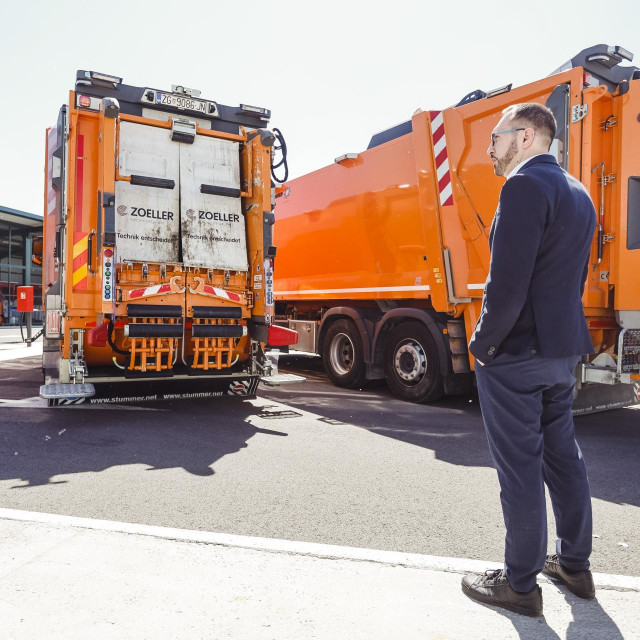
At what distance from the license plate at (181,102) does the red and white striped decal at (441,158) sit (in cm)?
262

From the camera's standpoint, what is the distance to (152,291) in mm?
6348

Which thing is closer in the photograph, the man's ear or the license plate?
the man's ear

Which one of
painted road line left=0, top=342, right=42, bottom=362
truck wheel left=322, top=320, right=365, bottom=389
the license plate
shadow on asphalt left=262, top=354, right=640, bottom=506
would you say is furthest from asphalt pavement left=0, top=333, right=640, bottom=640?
painted road line left=0, top=342, right=42, bottom=362

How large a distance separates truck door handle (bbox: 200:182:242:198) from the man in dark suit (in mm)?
4888

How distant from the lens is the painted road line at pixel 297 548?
2.60m

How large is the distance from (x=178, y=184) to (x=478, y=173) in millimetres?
3275

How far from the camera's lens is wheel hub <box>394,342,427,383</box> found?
7.15m

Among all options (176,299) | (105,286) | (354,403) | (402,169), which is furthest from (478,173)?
→ (105,286)

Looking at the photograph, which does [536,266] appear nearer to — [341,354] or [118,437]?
[118,437]

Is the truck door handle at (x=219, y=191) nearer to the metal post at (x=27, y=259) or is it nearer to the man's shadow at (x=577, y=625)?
the man's shadow at (x=577, y=625)

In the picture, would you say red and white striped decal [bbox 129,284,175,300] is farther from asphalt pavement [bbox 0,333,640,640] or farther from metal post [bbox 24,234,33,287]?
metal post [bbox 24,234,33,287]

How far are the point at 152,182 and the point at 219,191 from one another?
76cm

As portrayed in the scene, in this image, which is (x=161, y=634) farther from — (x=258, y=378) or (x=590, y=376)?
(x=258, y=378)

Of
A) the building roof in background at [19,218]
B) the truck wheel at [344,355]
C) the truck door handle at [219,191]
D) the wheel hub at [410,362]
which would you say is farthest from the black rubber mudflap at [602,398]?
the building roof in background at [19,218]
